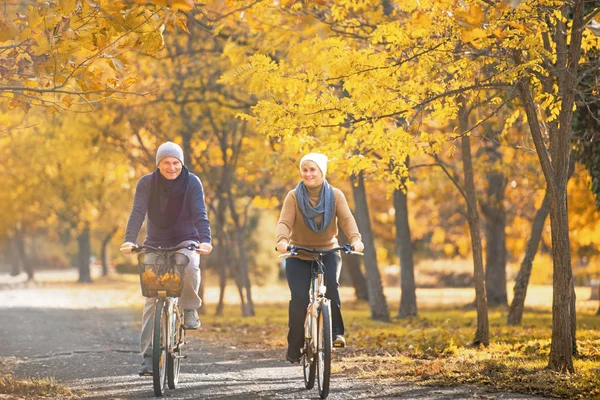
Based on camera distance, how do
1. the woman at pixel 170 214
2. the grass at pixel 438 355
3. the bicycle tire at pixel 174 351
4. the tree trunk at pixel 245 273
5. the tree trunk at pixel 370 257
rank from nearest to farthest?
the bicycle tire at pixel 174 351 < the woman at pixel 170 214 < the grass at pixel 438 355 < the tree trunk at pixel 370 257 < the tree trunk at pixel 245 273

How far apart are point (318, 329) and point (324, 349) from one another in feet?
0.90

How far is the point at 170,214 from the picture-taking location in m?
8.06

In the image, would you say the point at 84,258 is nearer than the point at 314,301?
No

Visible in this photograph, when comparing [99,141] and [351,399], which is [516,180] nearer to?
[99,141]

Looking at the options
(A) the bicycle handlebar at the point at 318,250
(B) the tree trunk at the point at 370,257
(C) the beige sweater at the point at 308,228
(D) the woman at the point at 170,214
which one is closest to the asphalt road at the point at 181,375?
(D) the woman at the point at 170,214

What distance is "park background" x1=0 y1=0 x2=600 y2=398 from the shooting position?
7.90m

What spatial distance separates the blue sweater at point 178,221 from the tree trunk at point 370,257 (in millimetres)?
10212

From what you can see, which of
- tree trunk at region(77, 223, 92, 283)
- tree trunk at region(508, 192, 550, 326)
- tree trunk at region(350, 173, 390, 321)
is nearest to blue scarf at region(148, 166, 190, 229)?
tree trunk at region(508, 192, 550, 326)

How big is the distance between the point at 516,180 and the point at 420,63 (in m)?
15.9

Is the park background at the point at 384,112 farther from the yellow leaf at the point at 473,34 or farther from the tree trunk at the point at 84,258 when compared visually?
the tree trunk at the point at 84,258

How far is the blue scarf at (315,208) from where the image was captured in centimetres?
803

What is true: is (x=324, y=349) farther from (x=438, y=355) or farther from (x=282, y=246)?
(x=438, y=355)

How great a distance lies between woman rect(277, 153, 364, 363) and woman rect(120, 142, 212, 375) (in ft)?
2.45

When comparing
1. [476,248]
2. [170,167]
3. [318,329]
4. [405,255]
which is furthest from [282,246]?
[405,255]
